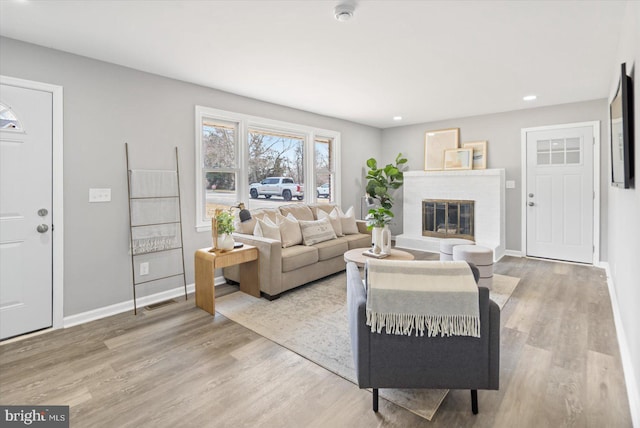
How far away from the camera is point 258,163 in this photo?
4.67 metres

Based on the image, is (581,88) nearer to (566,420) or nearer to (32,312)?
(566,420)

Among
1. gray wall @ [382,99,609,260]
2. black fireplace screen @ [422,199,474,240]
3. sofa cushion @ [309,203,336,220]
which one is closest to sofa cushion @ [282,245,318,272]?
sofa cushion @ [309,203,336,220]

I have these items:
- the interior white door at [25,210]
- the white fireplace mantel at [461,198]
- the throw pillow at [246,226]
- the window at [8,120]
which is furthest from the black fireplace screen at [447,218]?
the window at [8,120]

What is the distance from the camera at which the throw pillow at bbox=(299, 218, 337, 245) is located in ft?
13.6

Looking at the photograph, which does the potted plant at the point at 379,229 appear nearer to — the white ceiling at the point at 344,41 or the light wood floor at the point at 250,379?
the light wood floor at the point at 250,379

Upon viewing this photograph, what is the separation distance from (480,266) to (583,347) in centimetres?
118

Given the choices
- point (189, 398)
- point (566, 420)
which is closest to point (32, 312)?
point (189, 398)

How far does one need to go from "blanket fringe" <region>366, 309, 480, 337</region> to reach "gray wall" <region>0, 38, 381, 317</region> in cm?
276

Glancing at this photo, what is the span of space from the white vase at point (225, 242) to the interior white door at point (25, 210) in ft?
4.65

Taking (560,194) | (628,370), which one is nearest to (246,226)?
(628,370)

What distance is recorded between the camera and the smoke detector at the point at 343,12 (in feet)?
7.18

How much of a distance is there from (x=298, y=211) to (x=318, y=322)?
2.10 m

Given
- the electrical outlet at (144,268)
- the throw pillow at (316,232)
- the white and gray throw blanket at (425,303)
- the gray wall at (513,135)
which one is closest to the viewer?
the white and gray throw blanket at (425,303)

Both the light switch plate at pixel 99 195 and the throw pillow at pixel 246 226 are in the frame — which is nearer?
the light switch plate at pixel 99 195
